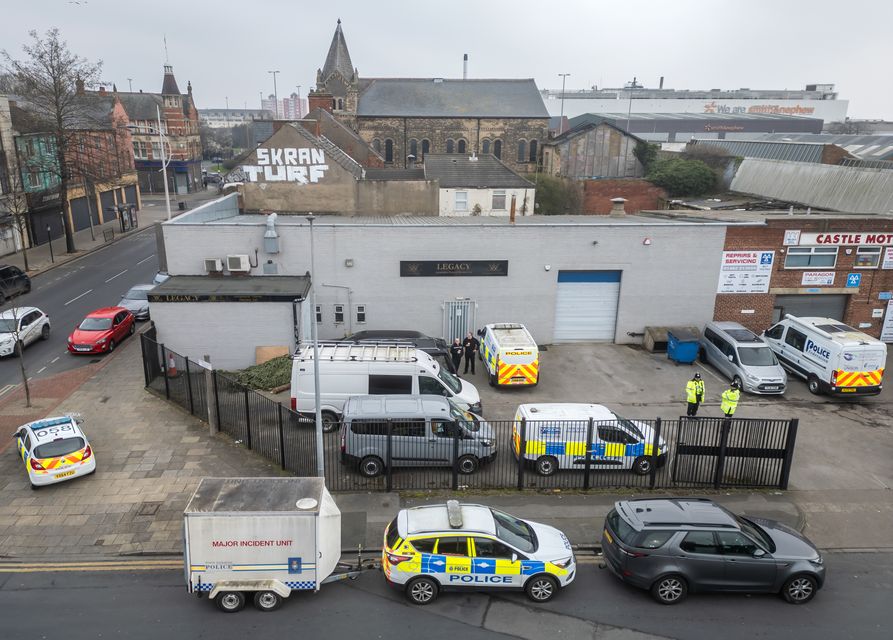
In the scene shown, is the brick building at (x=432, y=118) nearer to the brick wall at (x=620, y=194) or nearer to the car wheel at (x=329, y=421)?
the brick wall at (x=620, y=194)

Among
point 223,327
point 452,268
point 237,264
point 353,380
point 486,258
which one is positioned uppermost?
point 486,258

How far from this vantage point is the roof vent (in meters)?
10.7

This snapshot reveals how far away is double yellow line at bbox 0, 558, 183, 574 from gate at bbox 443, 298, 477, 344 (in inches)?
579

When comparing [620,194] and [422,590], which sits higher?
[620,194]

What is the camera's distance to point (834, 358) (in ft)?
67.8

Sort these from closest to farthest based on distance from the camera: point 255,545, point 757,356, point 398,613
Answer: point 255,545
point 398,613
point 757,356

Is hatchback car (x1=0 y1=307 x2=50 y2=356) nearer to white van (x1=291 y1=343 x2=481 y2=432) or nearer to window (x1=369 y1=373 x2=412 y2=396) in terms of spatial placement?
white van (x1=291 y1=343 x2=481 y2=432)

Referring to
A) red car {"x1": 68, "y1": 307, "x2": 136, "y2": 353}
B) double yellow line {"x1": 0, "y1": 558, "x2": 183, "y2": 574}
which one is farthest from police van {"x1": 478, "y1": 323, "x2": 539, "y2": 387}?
red car {"x1": 68, "y1": 307, "x2": 136, "y2": 353}

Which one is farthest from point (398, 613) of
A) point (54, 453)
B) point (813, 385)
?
point (813, 385)

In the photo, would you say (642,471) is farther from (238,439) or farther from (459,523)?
(238,439)

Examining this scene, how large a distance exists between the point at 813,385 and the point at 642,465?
407 inches

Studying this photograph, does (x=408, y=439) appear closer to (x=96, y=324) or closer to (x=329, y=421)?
(x=329, y=421)

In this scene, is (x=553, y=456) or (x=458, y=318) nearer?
(x=553, y=456)

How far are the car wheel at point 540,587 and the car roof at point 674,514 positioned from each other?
1819 millimetres
